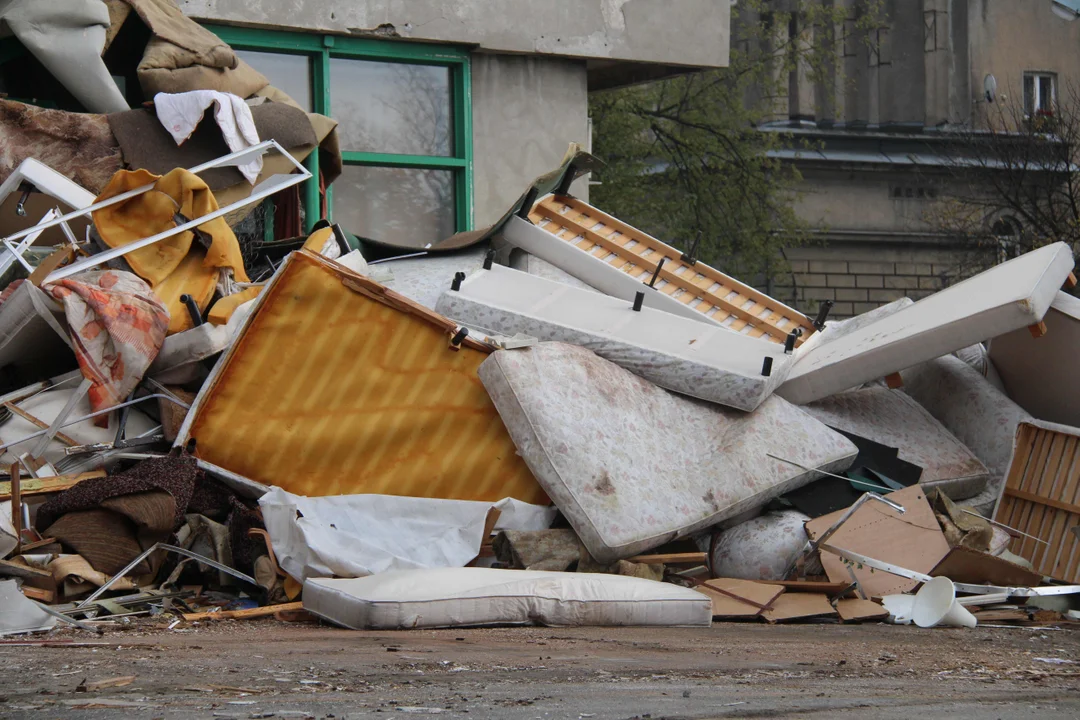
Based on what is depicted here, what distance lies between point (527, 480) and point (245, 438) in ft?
3.71

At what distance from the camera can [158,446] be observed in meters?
5.17

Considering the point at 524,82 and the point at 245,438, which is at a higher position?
the point at 524,82

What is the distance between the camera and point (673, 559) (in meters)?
4.80

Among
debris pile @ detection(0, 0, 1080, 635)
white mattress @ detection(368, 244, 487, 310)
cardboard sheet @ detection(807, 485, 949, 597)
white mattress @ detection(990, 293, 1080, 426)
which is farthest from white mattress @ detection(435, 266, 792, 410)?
white mattress @ detection(990, 293, 1080, 426)

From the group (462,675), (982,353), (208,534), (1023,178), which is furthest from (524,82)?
(1023,178)

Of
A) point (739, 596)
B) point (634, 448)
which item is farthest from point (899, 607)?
point (634, 448)

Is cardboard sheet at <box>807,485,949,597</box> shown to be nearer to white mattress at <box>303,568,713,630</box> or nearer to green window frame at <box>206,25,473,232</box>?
white mattress at <box>303,568,713,630</box>

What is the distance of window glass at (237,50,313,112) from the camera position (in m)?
8.79

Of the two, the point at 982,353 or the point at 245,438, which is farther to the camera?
the point at 982,353

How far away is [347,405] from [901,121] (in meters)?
27.4

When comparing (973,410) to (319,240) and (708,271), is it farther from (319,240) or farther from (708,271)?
(319,240)

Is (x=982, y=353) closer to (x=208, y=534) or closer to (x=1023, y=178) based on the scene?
(x=208, y=534)

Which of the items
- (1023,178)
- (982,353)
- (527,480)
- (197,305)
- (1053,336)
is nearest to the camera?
(527,480)

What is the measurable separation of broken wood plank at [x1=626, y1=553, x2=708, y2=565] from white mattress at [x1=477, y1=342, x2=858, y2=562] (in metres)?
0.06
